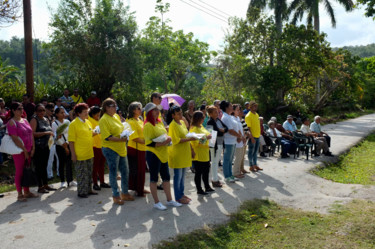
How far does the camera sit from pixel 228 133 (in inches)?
305

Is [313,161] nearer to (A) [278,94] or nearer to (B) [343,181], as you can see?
(B) [343,181]

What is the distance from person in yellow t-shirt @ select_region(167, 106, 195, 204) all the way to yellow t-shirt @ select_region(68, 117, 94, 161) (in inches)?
65.5

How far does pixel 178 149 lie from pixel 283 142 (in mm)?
6351

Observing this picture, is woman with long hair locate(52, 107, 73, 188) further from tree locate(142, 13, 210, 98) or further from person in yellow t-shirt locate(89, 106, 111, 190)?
tree locate(142, 13, 210, 98)

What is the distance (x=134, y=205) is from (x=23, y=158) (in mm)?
2391

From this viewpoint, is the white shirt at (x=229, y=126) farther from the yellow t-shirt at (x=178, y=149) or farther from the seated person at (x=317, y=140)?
the seated person at (x=317, y=140)

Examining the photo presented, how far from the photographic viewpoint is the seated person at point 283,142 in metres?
11.3

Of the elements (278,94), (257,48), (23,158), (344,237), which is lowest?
(344,237)

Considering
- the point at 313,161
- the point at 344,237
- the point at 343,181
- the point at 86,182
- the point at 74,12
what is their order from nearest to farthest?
the point at 344,237
the point at 86,182
the point at 343,181
the point at 313,161
the point at 74,12

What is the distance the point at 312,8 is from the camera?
96.4ft

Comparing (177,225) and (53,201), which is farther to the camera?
(53,201)

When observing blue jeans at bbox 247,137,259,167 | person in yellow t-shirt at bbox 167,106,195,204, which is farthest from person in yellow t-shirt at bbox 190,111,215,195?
blue jeans at bbox 247,137,259,167

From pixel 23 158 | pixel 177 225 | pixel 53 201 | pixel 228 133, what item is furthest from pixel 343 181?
pixel 23 158

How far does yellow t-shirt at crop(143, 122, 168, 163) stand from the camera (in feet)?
18.8
